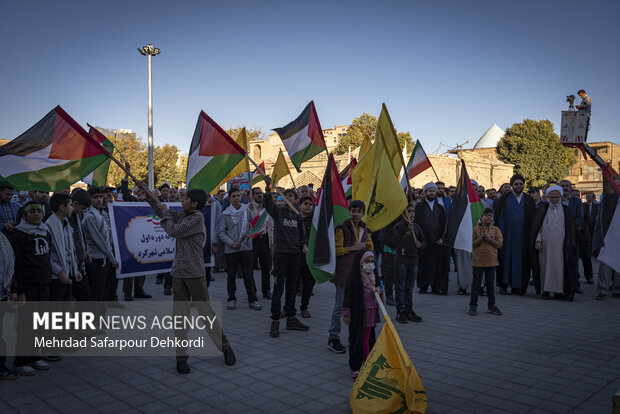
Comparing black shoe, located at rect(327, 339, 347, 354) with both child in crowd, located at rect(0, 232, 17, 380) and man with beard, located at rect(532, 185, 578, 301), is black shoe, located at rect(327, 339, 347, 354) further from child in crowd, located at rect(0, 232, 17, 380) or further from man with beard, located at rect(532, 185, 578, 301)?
man with beard, located at rect(532, 185, 578, 301)

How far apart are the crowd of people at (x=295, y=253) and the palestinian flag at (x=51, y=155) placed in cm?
26

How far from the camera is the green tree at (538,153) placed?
174 feet

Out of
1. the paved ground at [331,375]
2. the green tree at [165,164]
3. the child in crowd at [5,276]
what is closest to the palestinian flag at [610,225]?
the paved ground at [331,375]

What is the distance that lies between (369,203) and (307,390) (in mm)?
2126

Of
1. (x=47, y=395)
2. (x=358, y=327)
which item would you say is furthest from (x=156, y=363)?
(x=358, y=327)

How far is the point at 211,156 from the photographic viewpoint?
677cm

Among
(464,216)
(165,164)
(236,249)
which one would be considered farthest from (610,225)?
(165,164)

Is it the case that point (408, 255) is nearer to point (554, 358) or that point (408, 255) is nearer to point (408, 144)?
point (554, 358)

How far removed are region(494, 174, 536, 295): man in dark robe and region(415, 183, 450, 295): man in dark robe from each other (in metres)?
1.30

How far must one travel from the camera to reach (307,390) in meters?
4.70

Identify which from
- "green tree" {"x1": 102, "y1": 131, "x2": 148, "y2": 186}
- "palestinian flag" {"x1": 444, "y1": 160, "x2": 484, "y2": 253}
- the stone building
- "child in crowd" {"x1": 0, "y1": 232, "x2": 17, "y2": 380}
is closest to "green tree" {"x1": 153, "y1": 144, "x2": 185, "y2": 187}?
"green tree" {"x1": 102, "y1": 131, "x2": 148, "y2": 186}

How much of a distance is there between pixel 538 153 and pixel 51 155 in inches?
2223

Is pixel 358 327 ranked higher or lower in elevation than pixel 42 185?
lower

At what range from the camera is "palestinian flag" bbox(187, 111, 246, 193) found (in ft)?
21.9
